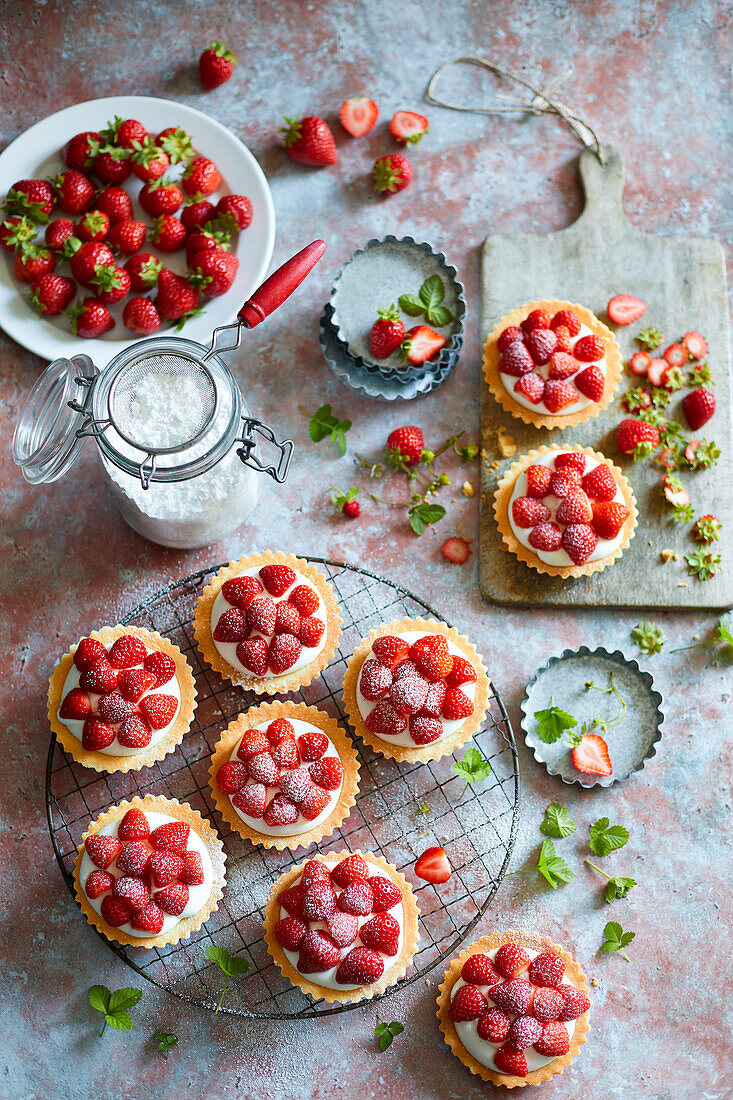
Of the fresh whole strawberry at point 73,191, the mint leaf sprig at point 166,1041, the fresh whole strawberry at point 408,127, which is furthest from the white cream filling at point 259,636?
the fresh whole strawberry at point 408,127

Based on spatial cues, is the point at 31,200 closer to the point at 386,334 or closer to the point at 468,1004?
the point at 386,334

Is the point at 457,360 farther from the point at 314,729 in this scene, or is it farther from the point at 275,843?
the point at 275,843

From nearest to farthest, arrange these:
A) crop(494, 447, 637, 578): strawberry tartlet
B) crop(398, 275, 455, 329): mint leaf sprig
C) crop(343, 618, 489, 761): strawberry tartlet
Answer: crop(343, 618, 489, 761): strawberry tartlet < crop(494, 447, 637, 578): strawberry tartlet < crop(398, 275, 455, 329): mint leaf sprig

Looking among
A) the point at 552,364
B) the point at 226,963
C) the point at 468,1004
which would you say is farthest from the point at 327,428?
the point at 468,1004

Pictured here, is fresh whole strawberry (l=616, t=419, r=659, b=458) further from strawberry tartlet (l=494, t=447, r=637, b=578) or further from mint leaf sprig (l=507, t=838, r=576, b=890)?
mint leaf sprig (l=507, t=838, r=576, b=890)

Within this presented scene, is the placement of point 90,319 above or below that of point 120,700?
above

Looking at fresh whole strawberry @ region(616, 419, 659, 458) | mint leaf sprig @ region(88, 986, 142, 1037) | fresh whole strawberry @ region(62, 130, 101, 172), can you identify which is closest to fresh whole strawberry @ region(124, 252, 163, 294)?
fresh whole strawberry @ region(62, 130, 101, 172)

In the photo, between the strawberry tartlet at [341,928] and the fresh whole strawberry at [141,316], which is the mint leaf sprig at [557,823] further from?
the fresh whole strawberry at [141,316]
